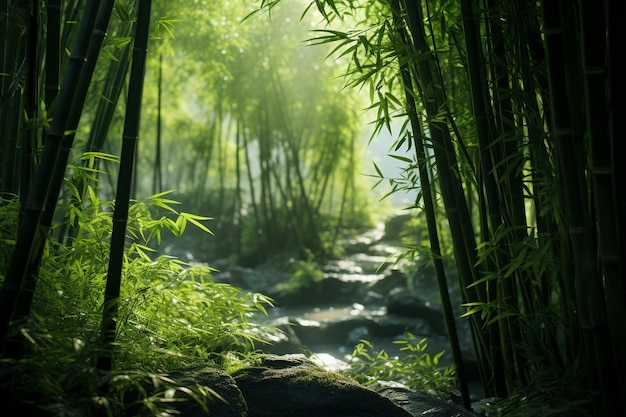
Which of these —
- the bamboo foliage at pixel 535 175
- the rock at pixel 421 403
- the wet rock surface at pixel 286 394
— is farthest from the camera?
the rock at pixel 421 403

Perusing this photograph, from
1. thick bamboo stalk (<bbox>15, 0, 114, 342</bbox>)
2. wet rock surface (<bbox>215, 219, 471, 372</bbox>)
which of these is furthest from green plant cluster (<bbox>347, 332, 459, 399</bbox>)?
thick bamboo stalk (<bbox>15, 0, 114, 342</bbox>)

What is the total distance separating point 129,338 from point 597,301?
1426 millimetres

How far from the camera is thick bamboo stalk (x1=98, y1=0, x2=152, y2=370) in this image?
79.5 inches

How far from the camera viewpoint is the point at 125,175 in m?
2.04

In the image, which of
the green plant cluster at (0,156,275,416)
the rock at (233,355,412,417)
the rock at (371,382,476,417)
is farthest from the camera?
the rock at (371,382,476,417)

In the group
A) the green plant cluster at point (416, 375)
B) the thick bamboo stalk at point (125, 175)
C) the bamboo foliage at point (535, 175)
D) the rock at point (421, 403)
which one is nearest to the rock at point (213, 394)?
the thick bamboo stalk at point (125, 175)

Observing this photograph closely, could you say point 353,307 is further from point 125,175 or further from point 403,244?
point 125,175

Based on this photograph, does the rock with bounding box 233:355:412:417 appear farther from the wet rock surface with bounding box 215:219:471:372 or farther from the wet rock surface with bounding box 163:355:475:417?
the wet rock surface with bounding box 215:219:471:372

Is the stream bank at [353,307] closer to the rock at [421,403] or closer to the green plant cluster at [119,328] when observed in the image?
the rock at [421,403]

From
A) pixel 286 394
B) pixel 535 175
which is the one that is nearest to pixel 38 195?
pixel 286 394

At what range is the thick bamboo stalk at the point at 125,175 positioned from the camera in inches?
79.5

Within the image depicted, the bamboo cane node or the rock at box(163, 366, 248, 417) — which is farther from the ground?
the bamboo cane node

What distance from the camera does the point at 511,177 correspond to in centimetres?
242

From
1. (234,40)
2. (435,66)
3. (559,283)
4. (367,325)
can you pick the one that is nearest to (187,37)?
(234,40)
